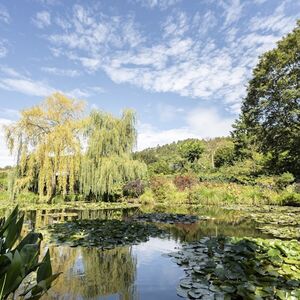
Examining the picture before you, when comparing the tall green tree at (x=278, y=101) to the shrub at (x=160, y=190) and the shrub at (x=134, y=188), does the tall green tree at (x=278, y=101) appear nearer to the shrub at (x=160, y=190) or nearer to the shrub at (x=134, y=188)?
the shrub at (x=160, y=190)

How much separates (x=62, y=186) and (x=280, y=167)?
659 inches

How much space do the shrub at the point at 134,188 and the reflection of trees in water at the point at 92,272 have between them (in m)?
12.8

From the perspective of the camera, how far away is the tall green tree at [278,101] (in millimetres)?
19875

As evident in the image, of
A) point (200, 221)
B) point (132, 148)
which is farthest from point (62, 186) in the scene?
point (200, 221)

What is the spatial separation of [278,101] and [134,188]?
11371mm

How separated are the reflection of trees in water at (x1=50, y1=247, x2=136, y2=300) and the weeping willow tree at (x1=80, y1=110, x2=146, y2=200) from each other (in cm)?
1091

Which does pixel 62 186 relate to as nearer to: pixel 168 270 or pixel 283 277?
pixel 168 270

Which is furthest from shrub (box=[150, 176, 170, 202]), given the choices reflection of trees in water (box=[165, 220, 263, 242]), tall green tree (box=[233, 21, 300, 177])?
reflection of trees in water (box=[165, 220, 263, 242])

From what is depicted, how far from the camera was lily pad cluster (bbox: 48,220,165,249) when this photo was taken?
250 inches

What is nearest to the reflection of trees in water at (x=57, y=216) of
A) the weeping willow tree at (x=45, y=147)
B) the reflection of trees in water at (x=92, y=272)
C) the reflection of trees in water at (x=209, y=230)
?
the reflection of trees in water at (x=209, y=230)

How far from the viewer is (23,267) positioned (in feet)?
5.43

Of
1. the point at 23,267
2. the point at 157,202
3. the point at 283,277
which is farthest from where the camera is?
the point at 157,202

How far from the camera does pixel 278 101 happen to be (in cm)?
2056

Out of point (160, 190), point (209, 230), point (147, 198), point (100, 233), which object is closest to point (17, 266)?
point (100, 233)
